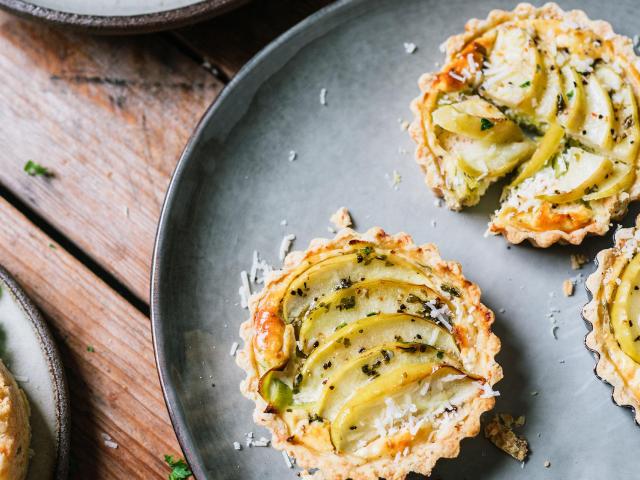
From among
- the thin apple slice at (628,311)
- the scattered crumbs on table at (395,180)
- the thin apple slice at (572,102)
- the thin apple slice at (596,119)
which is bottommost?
the thin apple slice at (628,311)

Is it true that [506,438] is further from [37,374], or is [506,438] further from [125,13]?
[125,13]

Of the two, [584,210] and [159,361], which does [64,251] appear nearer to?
[159,361]

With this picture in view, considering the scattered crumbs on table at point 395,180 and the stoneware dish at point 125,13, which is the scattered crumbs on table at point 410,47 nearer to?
the scattered crumbs on table at point 395,180

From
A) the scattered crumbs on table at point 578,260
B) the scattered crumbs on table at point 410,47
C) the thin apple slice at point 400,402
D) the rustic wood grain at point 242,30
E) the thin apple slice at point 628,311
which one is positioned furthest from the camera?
the rustic wood grain at point 242,30

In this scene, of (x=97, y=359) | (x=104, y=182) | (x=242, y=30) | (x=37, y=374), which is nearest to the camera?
(x=37, y=374)

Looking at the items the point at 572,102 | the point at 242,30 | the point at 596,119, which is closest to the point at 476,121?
the point at 572,102

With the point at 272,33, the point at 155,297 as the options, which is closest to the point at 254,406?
the point at 155,297

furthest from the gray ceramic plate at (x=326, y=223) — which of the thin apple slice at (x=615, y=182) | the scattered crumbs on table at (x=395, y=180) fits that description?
the thin apple slice at (x=615, y=182)
